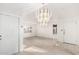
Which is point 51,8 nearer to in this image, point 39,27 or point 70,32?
point 39,27

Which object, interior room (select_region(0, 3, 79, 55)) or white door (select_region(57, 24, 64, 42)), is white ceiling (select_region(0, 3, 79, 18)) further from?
white door (select_region(57, 24, 64, 42))

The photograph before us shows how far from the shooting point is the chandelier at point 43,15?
1.69 metres

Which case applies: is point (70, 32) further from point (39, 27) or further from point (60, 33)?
point (39, 27)

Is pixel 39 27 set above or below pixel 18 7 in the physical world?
below

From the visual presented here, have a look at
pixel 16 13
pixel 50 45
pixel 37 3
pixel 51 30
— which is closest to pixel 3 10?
pixel 16 13

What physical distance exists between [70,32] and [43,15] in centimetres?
49

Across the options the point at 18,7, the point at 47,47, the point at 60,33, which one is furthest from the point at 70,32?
the point at 18,7

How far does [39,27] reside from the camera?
167cm

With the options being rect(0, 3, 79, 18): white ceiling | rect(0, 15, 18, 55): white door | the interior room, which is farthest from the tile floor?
rect(0, 3, 79, 18): white ceiling

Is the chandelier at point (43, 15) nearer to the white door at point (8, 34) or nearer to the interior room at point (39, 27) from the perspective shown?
the interior room at point (39, 27)

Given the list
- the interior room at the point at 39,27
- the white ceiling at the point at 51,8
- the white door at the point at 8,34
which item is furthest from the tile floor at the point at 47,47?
the white ceiling at the point at 51,8

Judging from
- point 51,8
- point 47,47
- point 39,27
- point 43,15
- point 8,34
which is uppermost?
point 51,8

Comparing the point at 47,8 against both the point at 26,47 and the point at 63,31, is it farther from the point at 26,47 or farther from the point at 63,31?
the point at 26,47

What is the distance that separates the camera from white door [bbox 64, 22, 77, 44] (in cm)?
163
